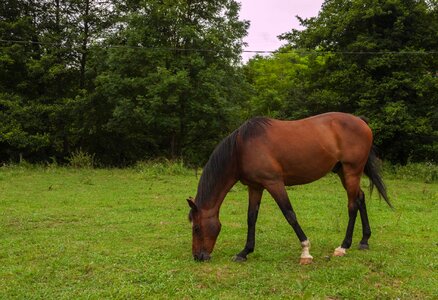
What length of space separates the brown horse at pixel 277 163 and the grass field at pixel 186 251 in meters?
0.41

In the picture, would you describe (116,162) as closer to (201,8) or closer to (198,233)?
(201,8)

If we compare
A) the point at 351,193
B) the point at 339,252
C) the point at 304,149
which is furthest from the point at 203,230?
the point at 351,193

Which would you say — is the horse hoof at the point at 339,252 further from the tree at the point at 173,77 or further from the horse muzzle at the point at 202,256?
the tree at the point at 173,77

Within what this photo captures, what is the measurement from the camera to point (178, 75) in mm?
19688

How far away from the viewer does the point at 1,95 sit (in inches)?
868

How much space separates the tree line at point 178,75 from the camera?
64.8 feet

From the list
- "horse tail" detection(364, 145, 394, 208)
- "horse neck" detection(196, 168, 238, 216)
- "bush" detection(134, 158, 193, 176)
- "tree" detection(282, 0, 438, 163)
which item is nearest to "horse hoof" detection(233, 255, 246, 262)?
"horse neck" detection(196, 168, 238, 216)

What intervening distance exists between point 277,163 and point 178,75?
48.5ft

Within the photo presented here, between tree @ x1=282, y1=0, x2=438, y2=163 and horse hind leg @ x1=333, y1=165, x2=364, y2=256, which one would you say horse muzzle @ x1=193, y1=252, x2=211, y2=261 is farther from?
tree @ x1=282, y1=0, x2=438, y2=163

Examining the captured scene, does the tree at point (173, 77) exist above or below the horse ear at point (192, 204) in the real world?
above

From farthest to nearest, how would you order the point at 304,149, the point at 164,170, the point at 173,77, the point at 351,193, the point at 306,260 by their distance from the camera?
the point at 173,77 → the point at 164,170 → the point at 351,193 → the point at 304,149 → the point at 306,260

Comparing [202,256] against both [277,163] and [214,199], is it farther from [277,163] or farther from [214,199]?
[277,163]

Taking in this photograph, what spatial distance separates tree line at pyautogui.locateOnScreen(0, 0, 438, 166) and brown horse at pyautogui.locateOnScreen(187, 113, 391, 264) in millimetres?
13957

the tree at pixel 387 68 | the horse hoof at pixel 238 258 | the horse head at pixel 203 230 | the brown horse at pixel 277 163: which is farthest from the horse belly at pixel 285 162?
the tree at pixel 387 68
